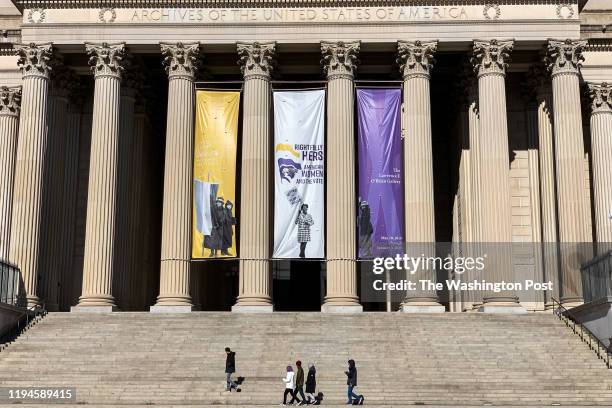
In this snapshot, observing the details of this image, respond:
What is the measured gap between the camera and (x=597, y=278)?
33875 mm

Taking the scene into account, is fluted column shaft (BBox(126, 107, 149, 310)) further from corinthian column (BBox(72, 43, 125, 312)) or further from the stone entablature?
the stone entablature

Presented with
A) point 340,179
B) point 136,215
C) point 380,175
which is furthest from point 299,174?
point 136,215

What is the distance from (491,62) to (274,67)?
10.3 metres

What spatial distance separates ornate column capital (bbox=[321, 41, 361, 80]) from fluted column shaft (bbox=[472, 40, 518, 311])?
19.0 feet

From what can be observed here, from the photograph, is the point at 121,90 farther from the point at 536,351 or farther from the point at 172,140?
the point at 536,351

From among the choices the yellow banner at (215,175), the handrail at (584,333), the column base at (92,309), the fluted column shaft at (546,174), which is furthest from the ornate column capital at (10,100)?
the handrail at (584,333)

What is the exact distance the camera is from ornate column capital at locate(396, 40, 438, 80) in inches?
1581

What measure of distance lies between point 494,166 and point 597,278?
7.45 metres

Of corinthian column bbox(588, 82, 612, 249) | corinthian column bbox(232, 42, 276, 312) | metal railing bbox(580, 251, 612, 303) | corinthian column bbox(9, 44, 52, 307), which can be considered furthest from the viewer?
corinthian column bbox(588, 82, 612, 249)

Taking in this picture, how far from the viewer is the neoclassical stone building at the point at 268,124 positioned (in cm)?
3847

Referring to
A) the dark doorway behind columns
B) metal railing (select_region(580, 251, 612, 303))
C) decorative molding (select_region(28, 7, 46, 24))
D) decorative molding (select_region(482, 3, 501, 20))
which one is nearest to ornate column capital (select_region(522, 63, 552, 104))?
decorative molding (select_region(482, 3, 501, 20))

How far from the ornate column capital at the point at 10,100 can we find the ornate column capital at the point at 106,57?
6.63m

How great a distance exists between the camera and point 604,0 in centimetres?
4891

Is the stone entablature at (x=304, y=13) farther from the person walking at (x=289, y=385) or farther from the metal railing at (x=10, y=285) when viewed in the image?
the person walking at (x=289, y=385)
